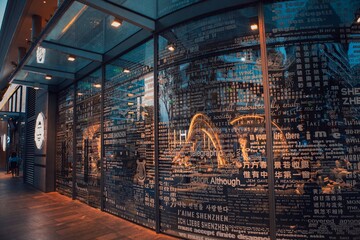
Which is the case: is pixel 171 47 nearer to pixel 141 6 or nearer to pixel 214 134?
pixel 141 6

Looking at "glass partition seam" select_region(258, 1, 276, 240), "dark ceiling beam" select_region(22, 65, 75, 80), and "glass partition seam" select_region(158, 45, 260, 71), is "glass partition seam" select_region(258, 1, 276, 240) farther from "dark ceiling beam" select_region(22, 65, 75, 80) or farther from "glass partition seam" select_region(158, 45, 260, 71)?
"dark ceiling beam" select_region(22, 65, 75, 80)

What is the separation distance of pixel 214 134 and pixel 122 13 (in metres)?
2.72

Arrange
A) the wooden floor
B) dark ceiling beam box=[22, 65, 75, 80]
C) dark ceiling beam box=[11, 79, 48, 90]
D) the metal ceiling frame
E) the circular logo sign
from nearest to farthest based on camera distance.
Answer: the metal ceiling frame
the wooden floor
dark ceiling beam box=[22, 65, 75, 80]
dark ceiling beam box=[11, 79, 48, 90]
the circular logo sign

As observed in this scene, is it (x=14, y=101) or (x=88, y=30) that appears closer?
(x=88, y=30)

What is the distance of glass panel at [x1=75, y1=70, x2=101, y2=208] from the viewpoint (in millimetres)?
6805

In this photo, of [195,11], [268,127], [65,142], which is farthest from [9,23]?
[268,127]

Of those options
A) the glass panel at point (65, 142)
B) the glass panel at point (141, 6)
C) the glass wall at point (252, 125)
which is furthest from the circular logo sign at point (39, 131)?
the glass panel at point (141, 6)

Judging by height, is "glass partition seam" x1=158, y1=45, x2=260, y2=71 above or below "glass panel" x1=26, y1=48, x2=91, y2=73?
below

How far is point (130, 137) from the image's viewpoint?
557 cm

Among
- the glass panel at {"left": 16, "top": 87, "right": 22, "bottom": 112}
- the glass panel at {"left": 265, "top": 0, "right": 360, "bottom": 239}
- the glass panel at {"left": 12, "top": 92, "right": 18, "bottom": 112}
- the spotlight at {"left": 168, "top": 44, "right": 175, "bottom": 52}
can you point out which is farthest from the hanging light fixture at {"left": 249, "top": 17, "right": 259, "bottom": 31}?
the glass panel at {"left": 12, "top": 92, "right": 18, "bottom": 112}

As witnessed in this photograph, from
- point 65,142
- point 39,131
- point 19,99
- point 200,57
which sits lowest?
point 65,142

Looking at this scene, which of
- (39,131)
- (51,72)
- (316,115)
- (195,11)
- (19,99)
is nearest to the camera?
(316,115)

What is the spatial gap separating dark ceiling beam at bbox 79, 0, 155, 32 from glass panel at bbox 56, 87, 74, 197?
4902 millimetres

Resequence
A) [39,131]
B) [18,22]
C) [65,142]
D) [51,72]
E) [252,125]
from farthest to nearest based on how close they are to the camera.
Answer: [39,131] → [65,142] → [51,72] → [18,22] → [252,125]
